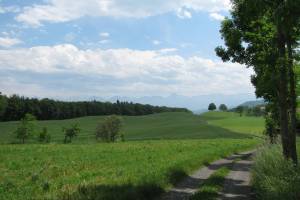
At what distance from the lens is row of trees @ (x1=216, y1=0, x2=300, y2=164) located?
1348 centimetres

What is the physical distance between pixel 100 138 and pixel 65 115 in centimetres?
8183

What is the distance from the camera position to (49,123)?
140750mm

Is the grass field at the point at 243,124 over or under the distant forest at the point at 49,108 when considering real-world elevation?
under

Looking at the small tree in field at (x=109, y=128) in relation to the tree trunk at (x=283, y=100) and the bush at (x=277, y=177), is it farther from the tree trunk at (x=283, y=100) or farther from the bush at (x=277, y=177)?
the tree trunk at (x=283, y=100)

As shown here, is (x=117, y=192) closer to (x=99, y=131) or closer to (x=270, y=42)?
(x=270, y=42)

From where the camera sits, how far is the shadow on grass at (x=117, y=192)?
548 inches

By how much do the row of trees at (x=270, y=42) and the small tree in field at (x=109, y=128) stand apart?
A: 238ft

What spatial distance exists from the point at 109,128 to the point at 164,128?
1368 inches

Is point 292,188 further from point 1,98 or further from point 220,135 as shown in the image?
point 1,98

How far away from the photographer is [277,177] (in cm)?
1312

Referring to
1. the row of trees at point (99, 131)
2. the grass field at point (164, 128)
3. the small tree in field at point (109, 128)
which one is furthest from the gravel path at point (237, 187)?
the grass field at point (164, 128)

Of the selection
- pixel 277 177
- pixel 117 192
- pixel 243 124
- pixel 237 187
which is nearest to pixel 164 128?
pixel 243 124

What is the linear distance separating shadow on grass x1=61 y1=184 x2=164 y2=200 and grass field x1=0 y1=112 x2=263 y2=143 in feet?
254

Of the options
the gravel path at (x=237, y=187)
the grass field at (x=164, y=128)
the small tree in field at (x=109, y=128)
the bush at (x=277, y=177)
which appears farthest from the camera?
the grass field at (x=164, y=128)
